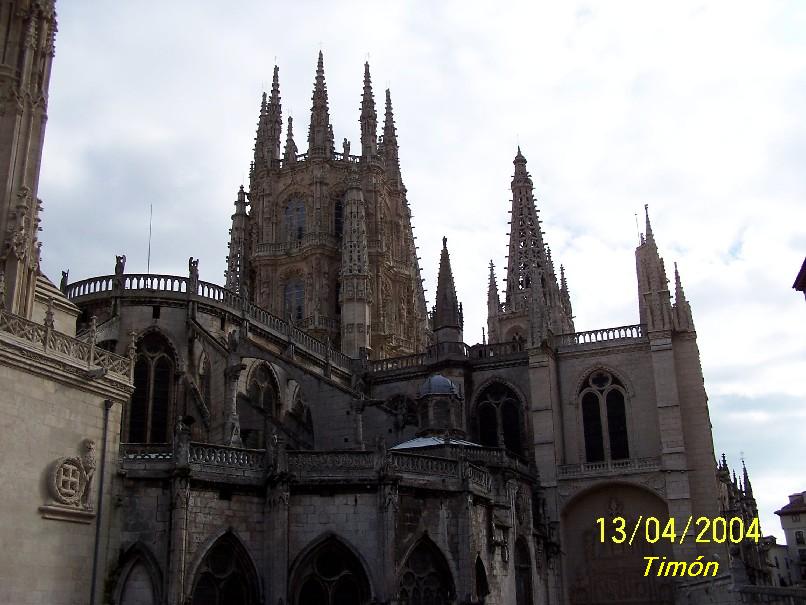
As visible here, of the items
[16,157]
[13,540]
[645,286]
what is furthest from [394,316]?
[13,540]

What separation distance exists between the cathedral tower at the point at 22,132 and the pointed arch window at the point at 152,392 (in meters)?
9.12

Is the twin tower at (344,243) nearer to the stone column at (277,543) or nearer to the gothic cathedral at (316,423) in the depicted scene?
the gothic cathedral at (316,423)

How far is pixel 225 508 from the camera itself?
72.9 feet

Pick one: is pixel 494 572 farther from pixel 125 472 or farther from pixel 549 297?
pixel 549 297

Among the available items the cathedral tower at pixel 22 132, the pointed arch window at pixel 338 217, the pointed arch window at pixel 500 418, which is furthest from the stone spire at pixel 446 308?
the cathedral tower at pixel 22 132

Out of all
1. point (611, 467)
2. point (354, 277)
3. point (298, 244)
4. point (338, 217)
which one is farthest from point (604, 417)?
point (338, 217)

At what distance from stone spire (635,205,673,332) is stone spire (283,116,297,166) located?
23.6 meters

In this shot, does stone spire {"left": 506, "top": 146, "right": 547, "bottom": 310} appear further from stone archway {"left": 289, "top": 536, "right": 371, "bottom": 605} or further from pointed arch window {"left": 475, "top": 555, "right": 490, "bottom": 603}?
stone archway {"left": 289, "top": 536, "right": 371, "bottom": 605}

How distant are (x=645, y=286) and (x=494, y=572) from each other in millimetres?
17081

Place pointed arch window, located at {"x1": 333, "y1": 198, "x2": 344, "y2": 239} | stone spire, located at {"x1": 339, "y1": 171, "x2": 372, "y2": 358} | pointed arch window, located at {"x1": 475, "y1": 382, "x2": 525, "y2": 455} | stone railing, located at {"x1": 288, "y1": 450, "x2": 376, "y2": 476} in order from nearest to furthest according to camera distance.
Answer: stone railing, located at {"x1": 288, "y1": 450, "x2": 376, "y2": 476} → pointed arch window, located at {"x1": 475, "y1": 382, "x2": 525, "y2": 455} → stone spire, located at {"x1": 339, "y1": 171, "x2": 372, "y2": 358} → pointed arch window, located at {"x1": 333, "y1": 198, "x2": 344, "y2": 239}

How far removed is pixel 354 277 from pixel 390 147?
44.4 ft

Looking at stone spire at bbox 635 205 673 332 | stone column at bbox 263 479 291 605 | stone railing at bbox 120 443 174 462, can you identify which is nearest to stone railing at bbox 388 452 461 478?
stone column at bbox 263 479 291 605

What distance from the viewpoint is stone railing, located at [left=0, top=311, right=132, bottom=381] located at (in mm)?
18422
